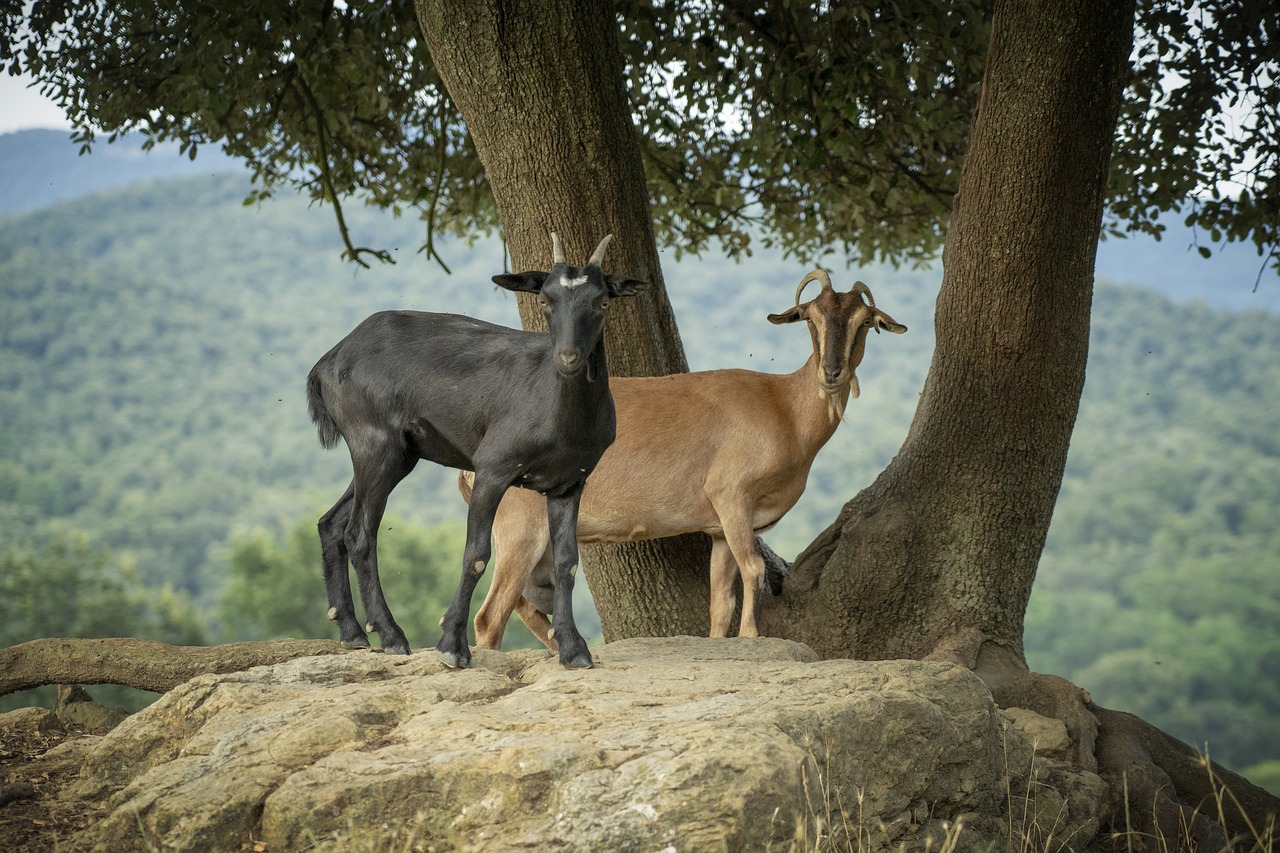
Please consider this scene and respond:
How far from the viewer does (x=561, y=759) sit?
4.10 meters

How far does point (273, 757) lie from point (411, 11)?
748cm

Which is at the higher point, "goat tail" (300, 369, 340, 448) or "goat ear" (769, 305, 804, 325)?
"goat ear" (769, 305, 804, 325)

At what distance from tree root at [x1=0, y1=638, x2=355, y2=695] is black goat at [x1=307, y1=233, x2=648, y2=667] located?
908mm

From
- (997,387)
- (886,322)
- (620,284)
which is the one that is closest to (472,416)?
(620,284)

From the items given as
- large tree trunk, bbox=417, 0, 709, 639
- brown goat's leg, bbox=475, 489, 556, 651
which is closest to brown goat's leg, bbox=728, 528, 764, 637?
large tree trunk, bbox=417, 0, 709, 639

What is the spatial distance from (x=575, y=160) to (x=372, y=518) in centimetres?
308

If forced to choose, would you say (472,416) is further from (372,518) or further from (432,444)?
(372,518)

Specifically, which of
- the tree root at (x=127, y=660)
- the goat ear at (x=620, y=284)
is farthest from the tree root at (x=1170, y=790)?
the tree root at (x=127, y=660)

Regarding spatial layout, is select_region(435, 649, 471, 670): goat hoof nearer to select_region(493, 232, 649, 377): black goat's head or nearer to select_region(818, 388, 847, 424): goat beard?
select_region(493, 232, 649, 377): black goat's head

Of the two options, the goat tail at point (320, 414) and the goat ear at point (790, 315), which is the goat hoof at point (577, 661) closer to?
the goat tail at point (320, 414)

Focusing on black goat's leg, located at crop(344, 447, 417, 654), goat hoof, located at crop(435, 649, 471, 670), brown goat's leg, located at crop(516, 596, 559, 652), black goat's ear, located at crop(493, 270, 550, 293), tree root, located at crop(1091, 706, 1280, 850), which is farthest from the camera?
brown goat's leg, located at crop(516, 596, 559, 652)

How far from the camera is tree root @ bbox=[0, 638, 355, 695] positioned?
662cm

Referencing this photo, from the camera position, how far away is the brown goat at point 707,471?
287 inches

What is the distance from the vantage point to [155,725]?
4.97 m
